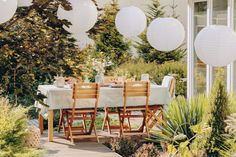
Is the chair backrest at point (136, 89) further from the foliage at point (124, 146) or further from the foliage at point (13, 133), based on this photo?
the foliage at point (13, 133)

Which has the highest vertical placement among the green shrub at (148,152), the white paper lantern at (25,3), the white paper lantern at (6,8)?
the white paper lantern at (25,3)

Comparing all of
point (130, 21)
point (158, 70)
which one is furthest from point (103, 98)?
point (158, 70)

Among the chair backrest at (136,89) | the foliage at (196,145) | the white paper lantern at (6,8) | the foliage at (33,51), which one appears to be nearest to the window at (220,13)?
the chair backrest at (136,89)

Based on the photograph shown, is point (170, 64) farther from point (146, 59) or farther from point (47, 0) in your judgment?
point (47, 0)

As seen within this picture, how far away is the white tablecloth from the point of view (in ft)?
26.3

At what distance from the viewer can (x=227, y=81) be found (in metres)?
8.71

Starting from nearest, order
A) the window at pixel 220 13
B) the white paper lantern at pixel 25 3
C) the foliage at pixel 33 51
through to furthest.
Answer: the foliage at pixel 33 51 < the white paper lantern at pixel 25 3 < the window at pixel 220 13

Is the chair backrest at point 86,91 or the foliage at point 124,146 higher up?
the chair backrest at point 86,91

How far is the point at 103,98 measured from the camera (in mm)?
8398

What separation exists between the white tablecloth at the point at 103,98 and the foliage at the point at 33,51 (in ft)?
10.6

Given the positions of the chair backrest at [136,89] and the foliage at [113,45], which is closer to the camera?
the chair backrest at [136,89]

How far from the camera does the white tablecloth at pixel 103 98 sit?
802cm

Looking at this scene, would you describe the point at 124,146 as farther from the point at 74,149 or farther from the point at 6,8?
the point at 6,8

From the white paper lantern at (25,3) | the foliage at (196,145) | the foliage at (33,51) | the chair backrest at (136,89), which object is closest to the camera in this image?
the foliage at (33,51)
